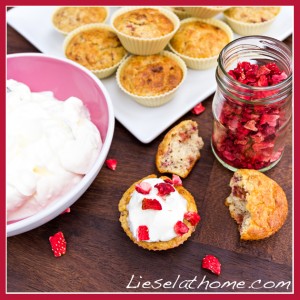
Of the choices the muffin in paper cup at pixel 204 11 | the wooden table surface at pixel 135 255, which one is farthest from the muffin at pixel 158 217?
the muffin in paper cup at pixel 204 11

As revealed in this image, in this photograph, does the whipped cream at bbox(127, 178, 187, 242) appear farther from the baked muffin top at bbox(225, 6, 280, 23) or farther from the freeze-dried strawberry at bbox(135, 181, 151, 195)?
the baked muffin top at bbox(225, 6, 280, 23)

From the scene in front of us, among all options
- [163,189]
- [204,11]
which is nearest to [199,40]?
[204,11]

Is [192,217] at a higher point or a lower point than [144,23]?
lower

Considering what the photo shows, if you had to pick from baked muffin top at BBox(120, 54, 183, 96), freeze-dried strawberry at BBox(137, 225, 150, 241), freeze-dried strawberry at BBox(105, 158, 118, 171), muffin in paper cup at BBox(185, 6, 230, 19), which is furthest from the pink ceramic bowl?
muffin in paper cup at BBox(185, 6, 230, 19)

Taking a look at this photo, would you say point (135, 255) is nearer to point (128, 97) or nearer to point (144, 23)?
point (128, 97)

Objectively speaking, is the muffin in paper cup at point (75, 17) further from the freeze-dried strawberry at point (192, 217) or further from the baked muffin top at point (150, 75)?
the freeze-dried strawberry at point (192, 217)

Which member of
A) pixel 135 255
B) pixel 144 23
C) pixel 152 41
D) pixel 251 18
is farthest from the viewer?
pixel 251 18
